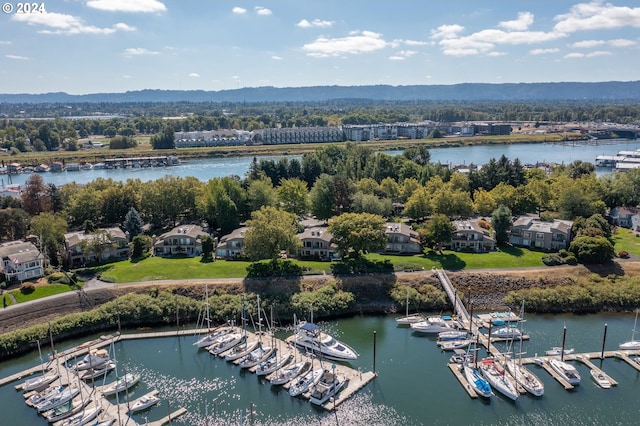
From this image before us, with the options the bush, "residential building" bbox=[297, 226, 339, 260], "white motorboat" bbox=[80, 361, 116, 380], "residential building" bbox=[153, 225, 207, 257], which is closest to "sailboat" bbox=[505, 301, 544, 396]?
"residential building" bbox=[297, 226, 339, 260]

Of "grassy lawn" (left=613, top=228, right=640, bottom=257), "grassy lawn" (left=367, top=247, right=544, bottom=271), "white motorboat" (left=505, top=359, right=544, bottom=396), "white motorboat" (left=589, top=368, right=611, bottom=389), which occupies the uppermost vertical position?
"grassy lawn" (left=613, top=228, right=640, bottom=257)

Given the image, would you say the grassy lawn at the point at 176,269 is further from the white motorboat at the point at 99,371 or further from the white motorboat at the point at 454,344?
the white motorboat at the point at 454,344

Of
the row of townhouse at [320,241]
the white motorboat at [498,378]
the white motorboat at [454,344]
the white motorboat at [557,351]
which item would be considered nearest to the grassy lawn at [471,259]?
the row of townhouse at [320,241]

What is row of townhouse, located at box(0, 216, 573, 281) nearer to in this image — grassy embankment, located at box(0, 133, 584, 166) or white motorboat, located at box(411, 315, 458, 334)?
white motorboat, located at box(411, 315, 458, 334)

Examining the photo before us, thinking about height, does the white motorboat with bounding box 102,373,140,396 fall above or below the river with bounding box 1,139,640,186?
below

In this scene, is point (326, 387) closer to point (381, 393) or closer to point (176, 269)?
point (381, 393)

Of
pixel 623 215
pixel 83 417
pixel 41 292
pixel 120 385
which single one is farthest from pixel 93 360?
pixel 623 215
